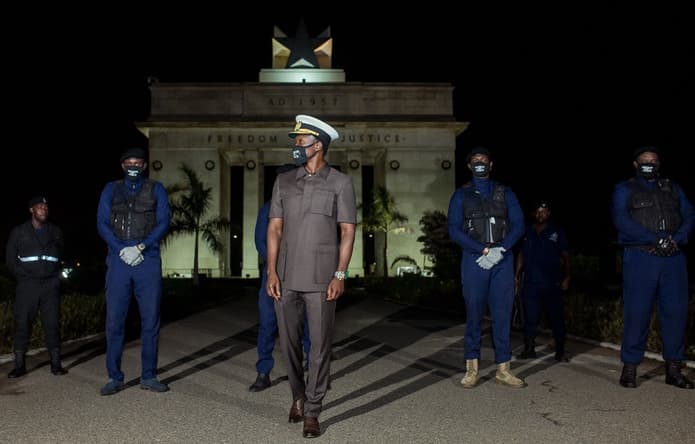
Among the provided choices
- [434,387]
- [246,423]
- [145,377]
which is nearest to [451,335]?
[434,387]

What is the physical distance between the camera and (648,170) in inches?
271

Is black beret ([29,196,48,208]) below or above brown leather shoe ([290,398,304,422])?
above

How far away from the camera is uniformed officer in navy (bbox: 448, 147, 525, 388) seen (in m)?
6.72

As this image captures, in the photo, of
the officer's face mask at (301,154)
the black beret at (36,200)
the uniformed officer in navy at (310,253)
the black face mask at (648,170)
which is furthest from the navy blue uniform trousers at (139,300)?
the black face mask at (648,170)

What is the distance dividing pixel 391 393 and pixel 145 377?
7.26ft

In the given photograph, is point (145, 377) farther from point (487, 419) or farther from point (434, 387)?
point (487, 419)

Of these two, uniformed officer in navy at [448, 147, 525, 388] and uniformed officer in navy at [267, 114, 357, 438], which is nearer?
uniformed officer in navy at [267, 114, 357, 438]

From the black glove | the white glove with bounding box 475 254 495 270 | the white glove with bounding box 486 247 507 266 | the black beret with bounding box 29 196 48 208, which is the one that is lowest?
the white glove with bounding box 475 254 495 270

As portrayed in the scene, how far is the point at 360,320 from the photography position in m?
15.1

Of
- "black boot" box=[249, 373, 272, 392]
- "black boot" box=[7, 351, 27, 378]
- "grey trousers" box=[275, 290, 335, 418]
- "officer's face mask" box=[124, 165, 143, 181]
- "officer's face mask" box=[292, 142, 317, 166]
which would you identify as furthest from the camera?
"black boot" box=[7, 351, 27, 378]

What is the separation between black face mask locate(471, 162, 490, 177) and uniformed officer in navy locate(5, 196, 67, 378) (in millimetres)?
4603

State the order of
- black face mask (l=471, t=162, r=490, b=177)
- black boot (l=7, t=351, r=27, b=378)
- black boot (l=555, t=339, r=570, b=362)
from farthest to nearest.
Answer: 1. black boot (l=555, t=339, r=570, b=362)
2. black boot (l=7, t=351, r=27, b=378)
3. black face mask (l=471, t=162, r=490, b=177)

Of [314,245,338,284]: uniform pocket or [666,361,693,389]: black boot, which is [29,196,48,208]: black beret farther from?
[666,361,693,389]: black boot

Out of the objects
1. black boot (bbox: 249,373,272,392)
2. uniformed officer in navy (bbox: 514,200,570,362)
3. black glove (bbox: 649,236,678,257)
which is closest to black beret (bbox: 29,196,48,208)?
black boot (bbox: 249,373,272,392)
